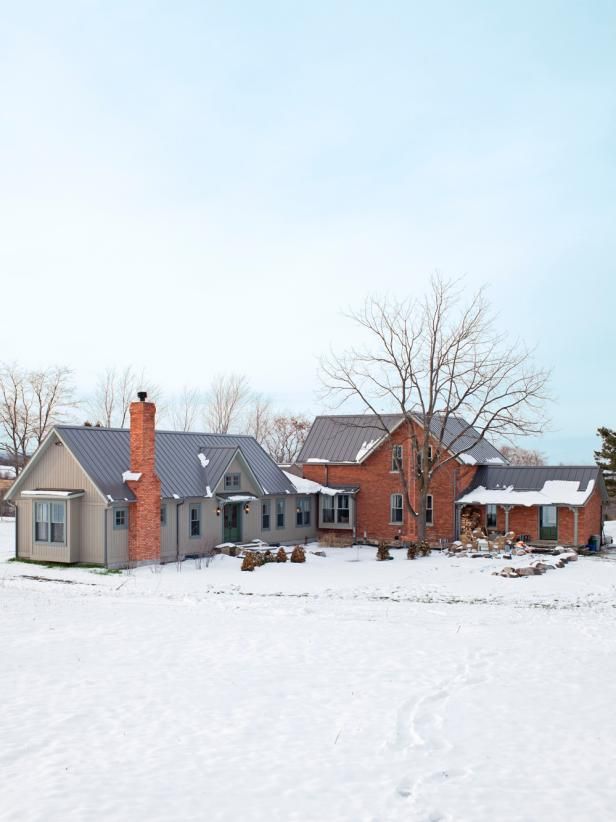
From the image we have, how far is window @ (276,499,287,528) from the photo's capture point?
36250 mm

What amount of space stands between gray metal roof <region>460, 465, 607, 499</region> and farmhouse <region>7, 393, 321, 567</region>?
11.9 metres

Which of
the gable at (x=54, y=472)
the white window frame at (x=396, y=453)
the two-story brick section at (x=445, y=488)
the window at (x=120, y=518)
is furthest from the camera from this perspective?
the white window frame at (x=396, y=453)

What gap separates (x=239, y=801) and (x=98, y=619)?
10342 mm

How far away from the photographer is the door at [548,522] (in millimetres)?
34625

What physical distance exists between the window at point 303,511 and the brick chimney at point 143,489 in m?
10.2

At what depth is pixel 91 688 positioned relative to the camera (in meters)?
12.0

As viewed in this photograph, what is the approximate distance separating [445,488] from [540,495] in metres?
4.44

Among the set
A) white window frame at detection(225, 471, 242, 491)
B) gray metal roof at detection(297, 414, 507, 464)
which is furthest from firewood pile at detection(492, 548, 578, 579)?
white window frame at detection(225, 471, 242, 491)

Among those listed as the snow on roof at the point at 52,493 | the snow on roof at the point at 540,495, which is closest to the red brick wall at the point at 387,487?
the snow on roof at the point at 540,495

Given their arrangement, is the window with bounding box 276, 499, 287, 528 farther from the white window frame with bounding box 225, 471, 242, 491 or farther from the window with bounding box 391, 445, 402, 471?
the window with bounding box 391, 445, 402, 471

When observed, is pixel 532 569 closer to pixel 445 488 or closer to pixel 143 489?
pixel 445 488

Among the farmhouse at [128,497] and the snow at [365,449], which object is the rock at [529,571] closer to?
the farmhouse at [128,497]

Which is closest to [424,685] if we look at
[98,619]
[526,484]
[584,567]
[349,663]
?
[349,663]

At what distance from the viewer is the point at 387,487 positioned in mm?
38156
